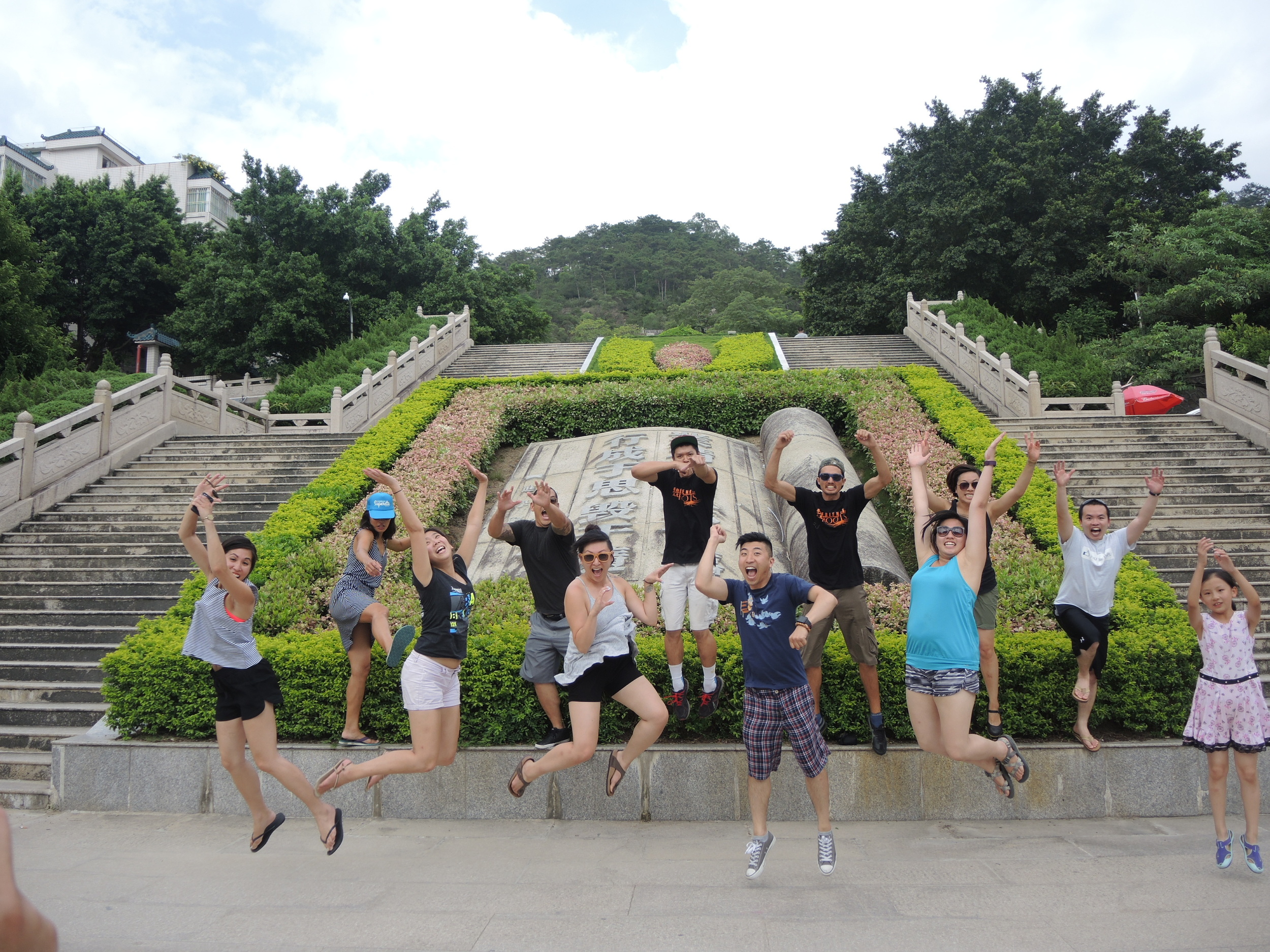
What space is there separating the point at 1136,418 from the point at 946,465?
14.2ft

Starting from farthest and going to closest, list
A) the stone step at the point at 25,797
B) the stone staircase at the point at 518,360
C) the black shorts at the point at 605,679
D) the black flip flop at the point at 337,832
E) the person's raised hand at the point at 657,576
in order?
the stone staircase at the point at 518,360
the stone step at the point at 25,797
the person's raised hand at the point at 657,576
the black shorts at the point at 605,679
the black flip flop at the point at 337,832

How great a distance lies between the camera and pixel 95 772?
5.63 meters

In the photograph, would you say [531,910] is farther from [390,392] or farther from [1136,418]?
[390,392]

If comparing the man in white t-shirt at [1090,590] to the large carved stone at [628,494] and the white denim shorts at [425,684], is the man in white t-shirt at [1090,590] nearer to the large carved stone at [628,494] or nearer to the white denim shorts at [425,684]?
the large carved stone at [628,494]

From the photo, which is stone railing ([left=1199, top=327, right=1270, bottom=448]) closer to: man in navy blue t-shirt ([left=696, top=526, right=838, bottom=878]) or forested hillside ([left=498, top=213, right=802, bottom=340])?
man in navy blue t-shirt ([left=696, top=526, right=838, bottom=878])

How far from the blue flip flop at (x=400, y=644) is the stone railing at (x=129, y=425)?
8.34 meters

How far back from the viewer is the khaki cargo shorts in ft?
16.9

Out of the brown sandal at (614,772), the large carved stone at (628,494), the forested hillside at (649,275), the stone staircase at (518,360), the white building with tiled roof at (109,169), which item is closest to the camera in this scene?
the brown sandal at (614,772)

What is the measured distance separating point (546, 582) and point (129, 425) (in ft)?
34.7

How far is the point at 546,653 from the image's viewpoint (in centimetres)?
511

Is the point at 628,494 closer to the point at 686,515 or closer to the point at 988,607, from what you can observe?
the point at 686,515

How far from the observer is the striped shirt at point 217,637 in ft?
14.4

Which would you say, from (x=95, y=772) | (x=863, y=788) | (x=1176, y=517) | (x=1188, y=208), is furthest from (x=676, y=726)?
(x=1188, y=208)

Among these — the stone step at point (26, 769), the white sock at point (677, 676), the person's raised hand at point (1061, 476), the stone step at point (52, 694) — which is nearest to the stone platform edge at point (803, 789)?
the white sock at point (677, 676)
